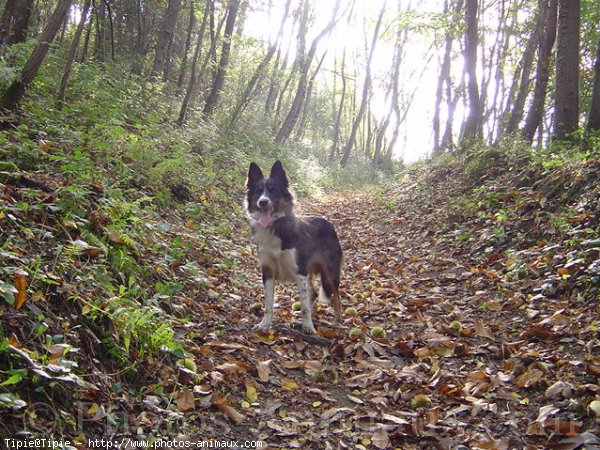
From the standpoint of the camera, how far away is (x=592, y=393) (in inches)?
139

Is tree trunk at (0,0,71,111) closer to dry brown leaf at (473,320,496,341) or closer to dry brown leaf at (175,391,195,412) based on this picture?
dry brown leaf at (175,391,195,412)

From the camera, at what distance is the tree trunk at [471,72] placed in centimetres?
1449

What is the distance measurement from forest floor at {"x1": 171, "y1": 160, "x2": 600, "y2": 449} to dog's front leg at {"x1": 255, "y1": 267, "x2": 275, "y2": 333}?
0.13 meters

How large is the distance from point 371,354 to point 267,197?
7.09 feet

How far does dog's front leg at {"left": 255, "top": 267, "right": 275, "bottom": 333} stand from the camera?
18.2ft

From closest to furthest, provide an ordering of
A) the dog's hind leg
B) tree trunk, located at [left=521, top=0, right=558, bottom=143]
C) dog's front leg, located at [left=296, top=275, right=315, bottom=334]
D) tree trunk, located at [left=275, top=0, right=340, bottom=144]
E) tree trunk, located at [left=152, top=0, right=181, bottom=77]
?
dog's front leg, located at [left=296, top=275, right=315, bottom=334], the dog's hind leg, tree trunk, located at [left=521, top=0, right=558, bottom=143], tree trunk, located at [left=152, top=0, right=181, bottom=77], tree trunk, located at [left=275, top=0, right=340, bottom=144]

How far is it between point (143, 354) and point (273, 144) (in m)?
18.5

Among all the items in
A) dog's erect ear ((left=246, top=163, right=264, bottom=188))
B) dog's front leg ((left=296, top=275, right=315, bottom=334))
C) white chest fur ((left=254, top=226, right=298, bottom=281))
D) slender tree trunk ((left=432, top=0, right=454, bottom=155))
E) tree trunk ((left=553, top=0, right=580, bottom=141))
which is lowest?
dog's front leg ((left=296, top=275, right=315, bottom=334))

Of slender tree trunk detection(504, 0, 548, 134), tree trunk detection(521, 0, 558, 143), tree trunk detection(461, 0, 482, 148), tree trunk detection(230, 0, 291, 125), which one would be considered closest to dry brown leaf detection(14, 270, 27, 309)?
tree trunk detection(521, 0, 558, 143)

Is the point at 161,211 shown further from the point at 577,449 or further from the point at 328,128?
the point at 328,128

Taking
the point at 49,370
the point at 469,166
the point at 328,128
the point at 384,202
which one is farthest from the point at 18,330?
the point at 328,128

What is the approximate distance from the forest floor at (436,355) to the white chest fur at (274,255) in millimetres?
680

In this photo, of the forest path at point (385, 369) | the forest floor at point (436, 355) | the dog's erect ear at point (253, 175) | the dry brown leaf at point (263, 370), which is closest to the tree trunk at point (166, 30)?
the forest floor at point (436, 355)

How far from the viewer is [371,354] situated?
5.12 metres
